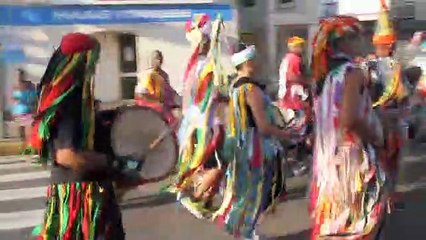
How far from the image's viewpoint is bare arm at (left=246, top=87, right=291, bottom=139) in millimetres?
5504

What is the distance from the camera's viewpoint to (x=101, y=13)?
20.3m

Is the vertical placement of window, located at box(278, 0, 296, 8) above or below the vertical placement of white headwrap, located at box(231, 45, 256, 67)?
above

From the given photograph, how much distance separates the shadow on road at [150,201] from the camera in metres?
8.09

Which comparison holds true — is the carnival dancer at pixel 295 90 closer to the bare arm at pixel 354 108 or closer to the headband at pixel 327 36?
the headband at pixel 327 36

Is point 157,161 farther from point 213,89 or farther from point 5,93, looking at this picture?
point 5,93

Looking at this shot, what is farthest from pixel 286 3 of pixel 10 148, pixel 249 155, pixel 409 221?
pixel 249 155

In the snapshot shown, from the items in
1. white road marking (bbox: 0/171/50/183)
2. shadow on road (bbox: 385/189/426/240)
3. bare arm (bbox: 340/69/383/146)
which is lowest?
white road marking (bbox: 0/171/50/183)

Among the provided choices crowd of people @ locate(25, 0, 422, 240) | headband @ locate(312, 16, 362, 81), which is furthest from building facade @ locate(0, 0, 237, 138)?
headband @ locate(312, 16, 362, 81)

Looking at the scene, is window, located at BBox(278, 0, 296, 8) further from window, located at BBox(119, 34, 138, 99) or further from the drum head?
the drum head

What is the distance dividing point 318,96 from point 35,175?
7.08 metres

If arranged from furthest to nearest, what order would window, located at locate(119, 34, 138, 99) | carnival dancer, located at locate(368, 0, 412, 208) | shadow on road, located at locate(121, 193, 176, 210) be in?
window, located at locate(119, 34, 138, 99) < shadow on road, located at locate(121, 193, 176, 210) < carnival dancer, located at locate(368, 0, 412, 208)

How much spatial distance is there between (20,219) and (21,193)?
5.49 ft

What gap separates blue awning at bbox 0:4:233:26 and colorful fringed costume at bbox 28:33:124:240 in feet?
49.1

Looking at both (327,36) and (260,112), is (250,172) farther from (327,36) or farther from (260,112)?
(327,36)
